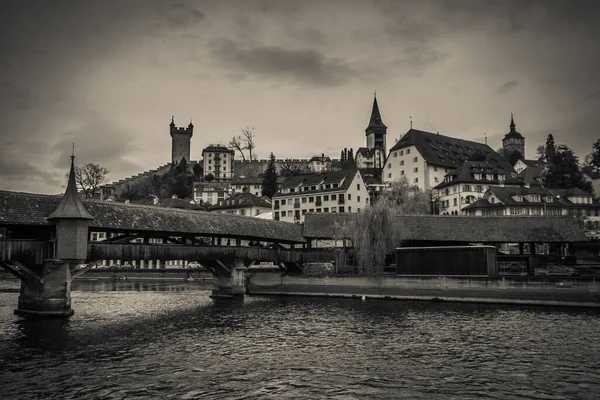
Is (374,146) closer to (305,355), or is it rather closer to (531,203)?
(531,203)

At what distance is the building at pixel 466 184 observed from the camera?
68.4m

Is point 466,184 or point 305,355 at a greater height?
point 466,184

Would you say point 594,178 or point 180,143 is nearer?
point 594,178

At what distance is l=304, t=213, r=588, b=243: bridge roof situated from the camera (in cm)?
4156

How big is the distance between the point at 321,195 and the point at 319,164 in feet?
163

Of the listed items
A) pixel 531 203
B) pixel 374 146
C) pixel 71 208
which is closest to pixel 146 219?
pixel 71 208

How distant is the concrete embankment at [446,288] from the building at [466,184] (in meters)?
34.3

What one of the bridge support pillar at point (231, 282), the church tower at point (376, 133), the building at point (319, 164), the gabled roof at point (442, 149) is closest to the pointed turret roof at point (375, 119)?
the church tower at point (376, 133)

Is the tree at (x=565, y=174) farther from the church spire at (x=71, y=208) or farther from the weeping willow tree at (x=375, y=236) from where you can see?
the church spire at (x=71, y=208)

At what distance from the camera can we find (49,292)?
26062 millimetres

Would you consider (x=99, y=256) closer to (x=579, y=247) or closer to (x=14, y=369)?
(x=14, y=369)

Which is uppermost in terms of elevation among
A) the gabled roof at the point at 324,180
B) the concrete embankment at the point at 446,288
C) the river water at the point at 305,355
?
the gabled roof at the point at 324,180

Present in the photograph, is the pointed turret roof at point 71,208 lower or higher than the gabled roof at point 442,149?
lower

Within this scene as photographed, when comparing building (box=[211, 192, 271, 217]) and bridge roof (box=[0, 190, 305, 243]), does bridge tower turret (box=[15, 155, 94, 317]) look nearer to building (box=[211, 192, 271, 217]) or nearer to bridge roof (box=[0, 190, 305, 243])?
bridge roof (box=[0, 190, 305, 243])
